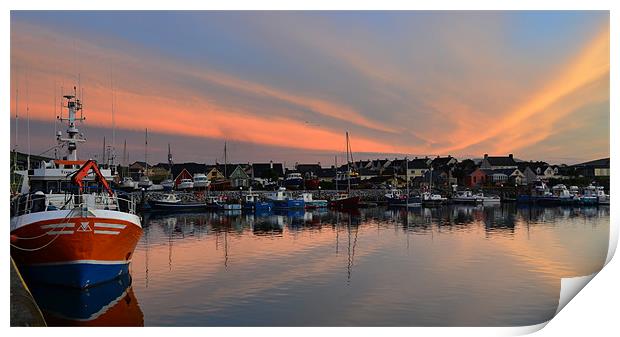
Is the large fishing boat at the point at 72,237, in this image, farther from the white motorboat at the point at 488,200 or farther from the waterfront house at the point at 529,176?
the waterfront house at the point at 529,176

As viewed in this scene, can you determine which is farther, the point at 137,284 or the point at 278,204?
the point at 278,204

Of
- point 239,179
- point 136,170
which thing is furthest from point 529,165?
point 136,170

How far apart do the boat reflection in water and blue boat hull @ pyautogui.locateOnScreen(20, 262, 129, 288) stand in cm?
15

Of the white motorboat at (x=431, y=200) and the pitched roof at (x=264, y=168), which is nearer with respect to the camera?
the white motorboat at (x=431, y=200)

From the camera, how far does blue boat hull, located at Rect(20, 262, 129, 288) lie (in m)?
12.6

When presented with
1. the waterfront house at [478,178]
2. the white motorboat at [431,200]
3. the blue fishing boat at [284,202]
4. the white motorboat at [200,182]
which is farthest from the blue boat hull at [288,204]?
the waterfront house at [478,178]

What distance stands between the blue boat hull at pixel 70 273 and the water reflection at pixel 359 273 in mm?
1069

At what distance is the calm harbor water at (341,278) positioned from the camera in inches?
463

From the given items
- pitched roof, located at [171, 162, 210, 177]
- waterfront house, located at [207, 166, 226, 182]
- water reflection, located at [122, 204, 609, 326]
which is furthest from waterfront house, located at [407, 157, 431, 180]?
water reflection, located at [122, 204, 609, 326]

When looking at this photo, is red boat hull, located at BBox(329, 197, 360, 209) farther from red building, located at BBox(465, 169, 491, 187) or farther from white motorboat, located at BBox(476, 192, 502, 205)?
red building, located at BBox(465, 169, 491, 187)

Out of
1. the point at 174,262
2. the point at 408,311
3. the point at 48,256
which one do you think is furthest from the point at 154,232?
the point at 408,311

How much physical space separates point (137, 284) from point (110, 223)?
2.40m
